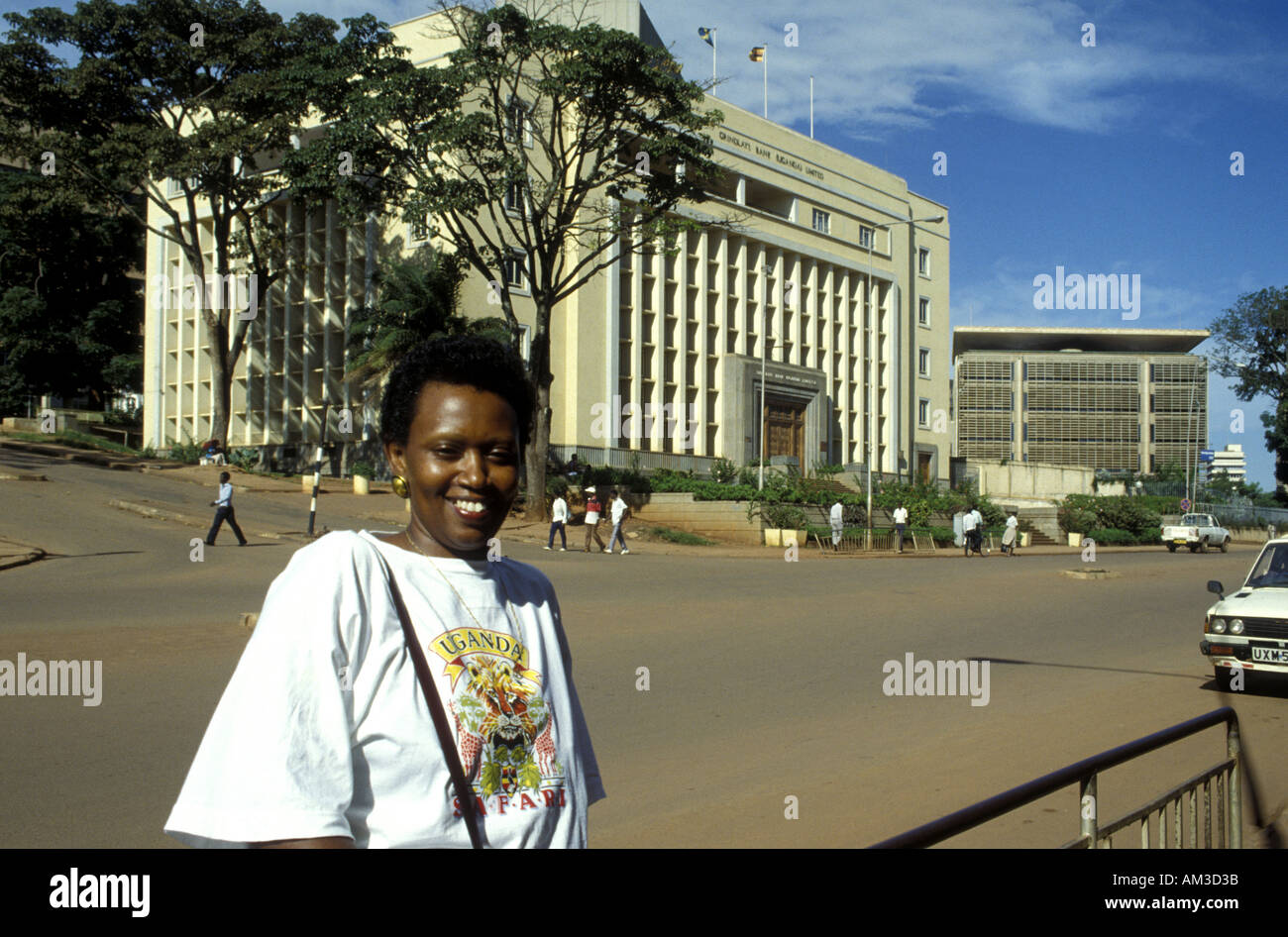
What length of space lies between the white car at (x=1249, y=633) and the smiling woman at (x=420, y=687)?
10800 millimetres

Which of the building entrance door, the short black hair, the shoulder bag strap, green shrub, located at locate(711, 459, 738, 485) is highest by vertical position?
the building entrance door

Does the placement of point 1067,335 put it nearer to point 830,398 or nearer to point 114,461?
point 830,398

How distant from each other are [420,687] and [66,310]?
60.4 metres

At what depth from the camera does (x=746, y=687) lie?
37.2 feet

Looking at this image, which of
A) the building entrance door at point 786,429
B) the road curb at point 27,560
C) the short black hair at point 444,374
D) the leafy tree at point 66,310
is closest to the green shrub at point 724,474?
the building entrance door at point 786,429

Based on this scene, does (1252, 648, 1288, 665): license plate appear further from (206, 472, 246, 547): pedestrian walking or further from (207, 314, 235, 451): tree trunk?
(207, 314, 235, 451): tree trunk

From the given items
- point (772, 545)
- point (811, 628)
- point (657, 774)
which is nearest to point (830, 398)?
point (772, 545)

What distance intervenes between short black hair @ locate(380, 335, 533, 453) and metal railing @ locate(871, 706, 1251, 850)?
1.21 m

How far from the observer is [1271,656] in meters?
11.1

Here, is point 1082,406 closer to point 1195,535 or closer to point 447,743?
point 1195,535

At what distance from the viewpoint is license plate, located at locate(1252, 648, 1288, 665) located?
11.1 m

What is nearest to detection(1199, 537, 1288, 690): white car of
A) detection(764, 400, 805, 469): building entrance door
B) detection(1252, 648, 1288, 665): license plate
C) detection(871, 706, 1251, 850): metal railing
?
detection(1252, 648, 1288, 665): license plate

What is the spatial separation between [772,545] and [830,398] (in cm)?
2683

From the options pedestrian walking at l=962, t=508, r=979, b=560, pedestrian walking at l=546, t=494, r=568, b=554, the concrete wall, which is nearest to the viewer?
pedestrian walking at l=546, t=494, r=568, b=554
